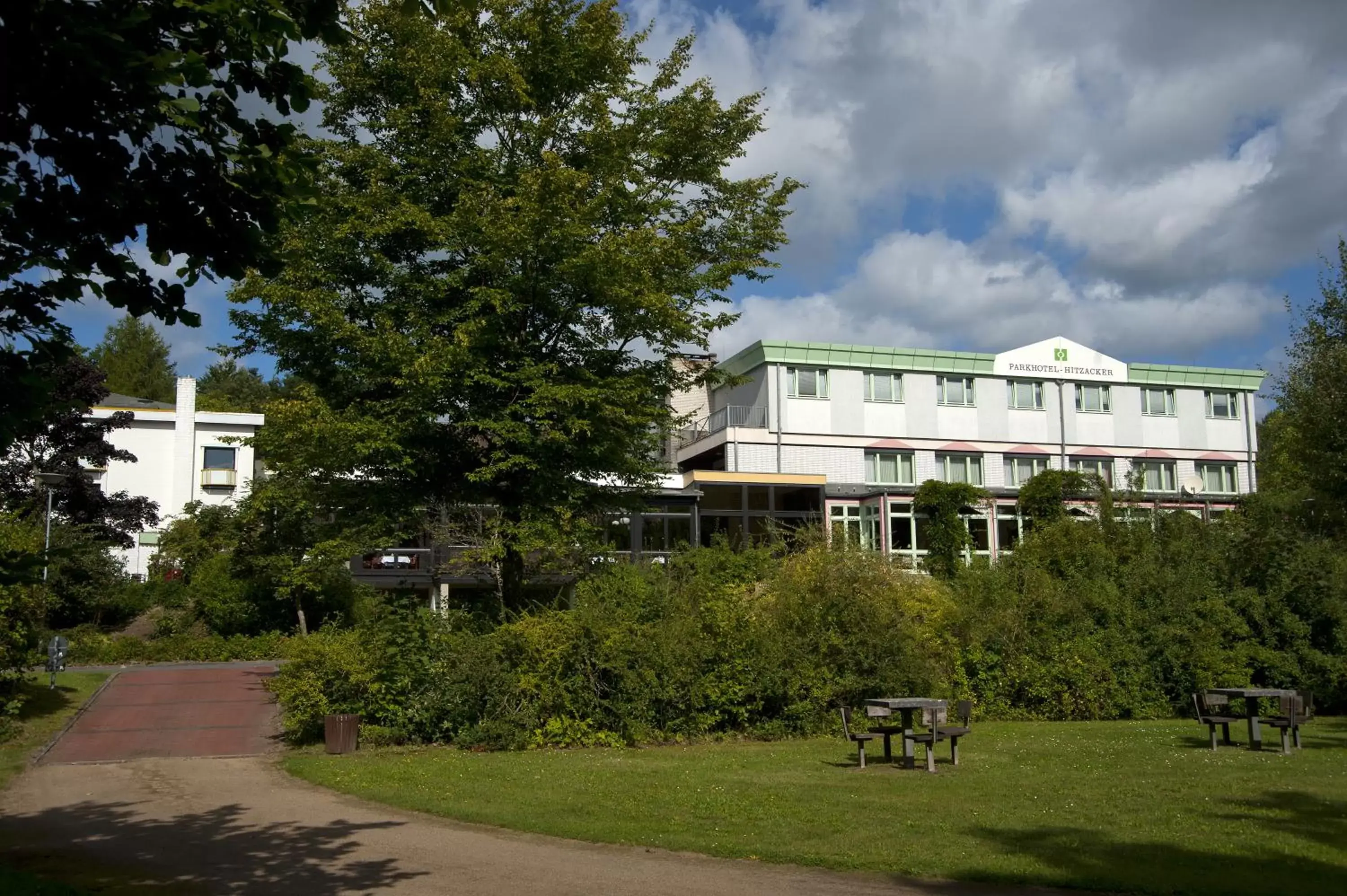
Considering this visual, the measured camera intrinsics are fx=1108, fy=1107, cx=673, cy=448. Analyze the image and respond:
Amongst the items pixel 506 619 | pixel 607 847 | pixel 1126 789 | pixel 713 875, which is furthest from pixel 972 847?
pixel 506 619

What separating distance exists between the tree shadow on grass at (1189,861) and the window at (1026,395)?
38.5 metres

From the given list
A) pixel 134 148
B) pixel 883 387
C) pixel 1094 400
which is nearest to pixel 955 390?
pixel 883 387

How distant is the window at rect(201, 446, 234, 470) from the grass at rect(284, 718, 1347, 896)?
32832 millimetres

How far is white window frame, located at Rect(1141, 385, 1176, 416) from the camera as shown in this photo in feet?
163

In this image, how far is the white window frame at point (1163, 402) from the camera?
49.6m

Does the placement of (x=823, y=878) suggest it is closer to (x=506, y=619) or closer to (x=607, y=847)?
(x=607, y=847)

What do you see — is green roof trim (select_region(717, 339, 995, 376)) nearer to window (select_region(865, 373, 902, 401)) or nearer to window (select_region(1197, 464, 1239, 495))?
window (select_region(865, 373, 902, 401))

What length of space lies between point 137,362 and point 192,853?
7167 centimetres

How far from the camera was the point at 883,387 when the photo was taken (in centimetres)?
4572

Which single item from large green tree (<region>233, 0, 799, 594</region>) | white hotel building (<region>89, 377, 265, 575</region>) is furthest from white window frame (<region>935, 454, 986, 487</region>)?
white hotel building (<region>89, 377, 265, 575</region>)

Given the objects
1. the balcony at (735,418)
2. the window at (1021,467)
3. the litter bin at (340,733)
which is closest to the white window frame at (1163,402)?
the window at (1021,467)

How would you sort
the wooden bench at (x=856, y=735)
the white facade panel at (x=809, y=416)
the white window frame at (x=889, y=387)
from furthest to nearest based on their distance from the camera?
1. the white window frame at (x=889, y=387)
2. the white facade panel at (x=809, y=416)
3. the wooden bench at (x=856, y=735)

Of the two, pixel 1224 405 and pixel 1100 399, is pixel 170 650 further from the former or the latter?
pixel 1224 405

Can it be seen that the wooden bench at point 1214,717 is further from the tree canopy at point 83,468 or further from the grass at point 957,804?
the tree canopy at point 83,468
